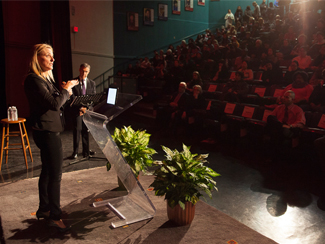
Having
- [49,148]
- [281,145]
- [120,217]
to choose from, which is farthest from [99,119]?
[281,145]

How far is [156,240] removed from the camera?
213 centimetres

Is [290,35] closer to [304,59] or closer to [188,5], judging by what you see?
[304,59]

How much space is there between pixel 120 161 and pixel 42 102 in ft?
2.48

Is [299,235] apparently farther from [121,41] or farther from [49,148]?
[121,41]

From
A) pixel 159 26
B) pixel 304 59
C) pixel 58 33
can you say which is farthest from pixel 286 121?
pixel 159 26

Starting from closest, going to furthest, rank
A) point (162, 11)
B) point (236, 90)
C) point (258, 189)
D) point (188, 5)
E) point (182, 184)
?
point (182, 184) → point (258, 189) → point (236, 90) → point (162, 11) → point (188, 5)

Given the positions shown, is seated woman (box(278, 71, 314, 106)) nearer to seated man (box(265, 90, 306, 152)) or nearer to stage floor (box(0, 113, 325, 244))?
seated man (box(265, 90, 306, 152))

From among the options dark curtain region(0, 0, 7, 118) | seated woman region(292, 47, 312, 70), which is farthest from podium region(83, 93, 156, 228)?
dark curtain region(0, 0, 7, 118)

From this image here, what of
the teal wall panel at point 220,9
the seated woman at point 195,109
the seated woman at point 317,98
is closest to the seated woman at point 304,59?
the seated woman at point 317,98

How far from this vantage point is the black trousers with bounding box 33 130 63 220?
2.05m

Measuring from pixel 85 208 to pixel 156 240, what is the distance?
86 centimetres

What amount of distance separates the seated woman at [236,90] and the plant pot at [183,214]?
12.1 ft

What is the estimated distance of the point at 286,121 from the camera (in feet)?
14.6

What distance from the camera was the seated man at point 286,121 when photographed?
424cm
